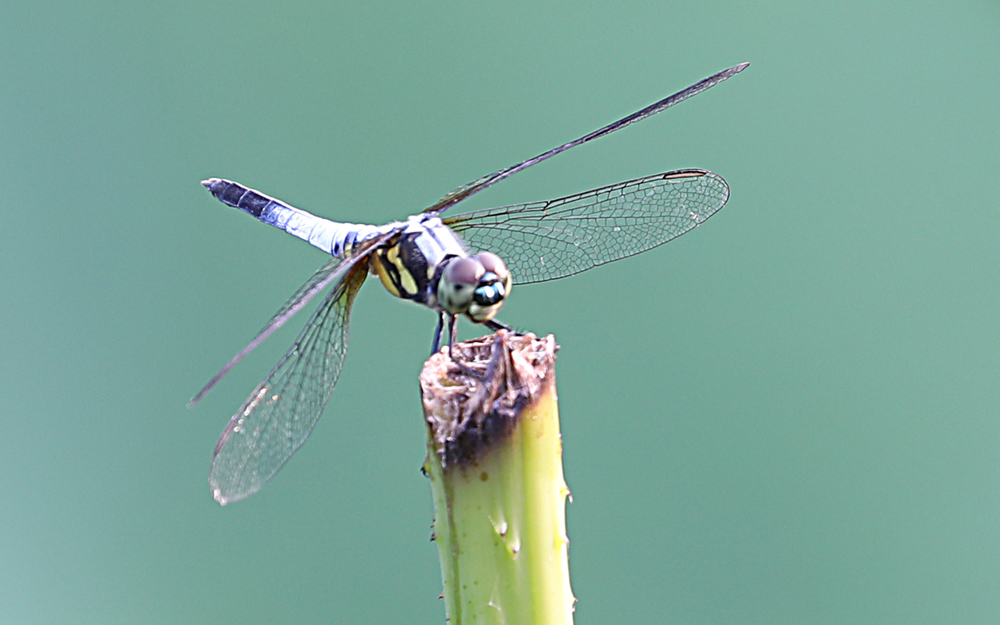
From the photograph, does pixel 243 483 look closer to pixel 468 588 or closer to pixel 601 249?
pixel 468 588

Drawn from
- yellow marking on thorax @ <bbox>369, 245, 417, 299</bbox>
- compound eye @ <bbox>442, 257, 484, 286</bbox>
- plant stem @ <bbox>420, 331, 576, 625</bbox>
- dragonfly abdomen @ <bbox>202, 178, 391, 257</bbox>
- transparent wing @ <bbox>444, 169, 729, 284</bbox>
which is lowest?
plant stem @ <bbox>420, 331, 576, 625</bbox>

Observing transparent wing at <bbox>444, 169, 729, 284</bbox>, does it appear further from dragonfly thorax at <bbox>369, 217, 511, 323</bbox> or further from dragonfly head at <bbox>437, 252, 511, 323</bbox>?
dragonfly head at <bbox>437, 252, 511, 323</bbox>

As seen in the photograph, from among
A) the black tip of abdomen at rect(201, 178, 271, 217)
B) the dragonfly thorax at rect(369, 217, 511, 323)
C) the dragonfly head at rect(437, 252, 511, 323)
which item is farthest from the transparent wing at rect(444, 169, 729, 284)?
the black tip of abdomen at rect(201, 178, 271, 217)

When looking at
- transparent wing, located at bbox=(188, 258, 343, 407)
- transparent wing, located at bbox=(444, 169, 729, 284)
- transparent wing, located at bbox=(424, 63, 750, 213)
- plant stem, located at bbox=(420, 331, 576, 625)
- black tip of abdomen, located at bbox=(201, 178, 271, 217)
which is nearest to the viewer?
plant stem, located at bbox=(420, 331, 576, 625)

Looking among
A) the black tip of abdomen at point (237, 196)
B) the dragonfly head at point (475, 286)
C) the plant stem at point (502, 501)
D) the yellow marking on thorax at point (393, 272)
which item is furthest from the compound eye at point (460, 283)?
the black tip of abdomen at point (237, 196)

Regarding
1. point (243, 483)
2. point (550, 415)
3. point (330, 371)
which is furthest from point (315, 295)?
point (550, 415)

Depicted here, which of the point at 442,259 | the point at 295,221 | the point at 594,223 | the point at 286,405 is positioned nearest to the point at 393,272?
the point at 442,259

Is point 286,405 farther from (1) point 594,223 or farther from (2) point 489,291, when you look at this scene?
(1) point 594,223

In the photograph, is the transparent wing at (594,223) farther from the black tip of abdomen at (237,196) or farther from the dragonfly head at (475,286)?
the black tip of abdomen at (237,196)
